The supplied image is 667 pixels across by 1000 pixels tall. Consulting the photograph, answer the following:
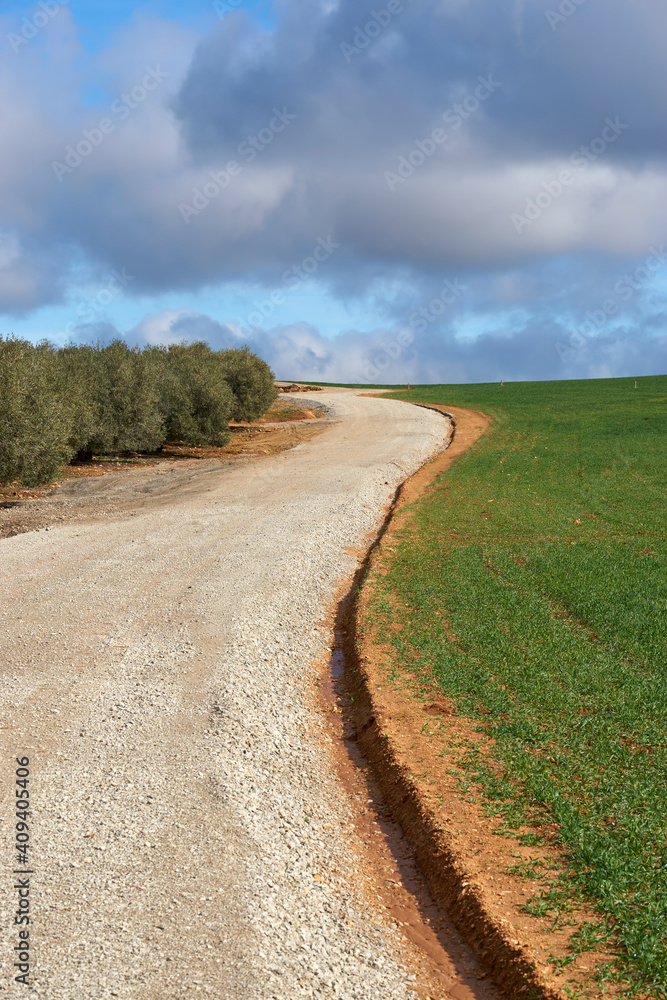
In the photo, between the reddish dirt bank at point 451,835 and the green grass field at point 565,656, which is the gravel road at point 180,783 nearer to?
the reddish dirt bank at point 451,835

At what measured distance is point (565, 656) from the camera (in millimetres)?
10398

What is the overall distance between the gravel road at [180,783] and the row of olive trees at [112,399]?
29.9 ft

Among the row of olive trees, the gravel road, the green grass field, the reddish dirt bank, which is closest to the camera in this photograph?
the gravel road

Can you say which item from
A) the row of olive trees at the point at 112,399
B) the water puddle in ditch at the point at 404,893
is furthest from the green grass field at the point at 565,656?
the row of olive trees at the point at 112,399

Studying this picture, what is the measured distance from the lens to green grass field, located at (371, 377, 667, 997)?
238 inches

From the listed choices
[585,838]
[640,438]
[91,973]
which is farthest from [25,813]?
[640,438]

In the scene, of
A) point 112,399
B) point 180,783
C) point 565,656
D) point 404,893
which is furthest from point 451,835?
point 112,399

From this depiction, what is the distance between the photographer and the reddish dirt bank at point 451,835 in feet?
17.0

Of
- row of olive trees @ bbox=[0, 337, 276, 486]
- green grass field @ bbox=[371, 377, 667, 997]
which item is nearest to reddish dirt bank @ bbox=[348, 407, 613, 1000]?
green grass field @ bbox=[371, 377, 667, 997]

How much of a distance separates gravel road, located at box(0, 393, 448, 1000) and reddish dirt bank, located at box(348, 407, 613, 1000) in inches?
25.3

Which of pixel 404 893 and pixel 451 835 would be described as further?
pixel 451 835

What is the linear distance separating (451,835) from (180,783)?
2.68 metres

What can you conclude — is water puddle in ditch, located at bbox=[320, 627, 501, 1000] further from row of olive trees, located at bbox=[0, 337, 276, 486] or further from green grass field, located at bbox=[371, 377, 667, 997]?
row of olive trees, located at bbox=[0, 337, 276, 486]

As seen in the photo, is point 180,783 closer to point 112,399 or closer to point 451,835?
point 451,835
